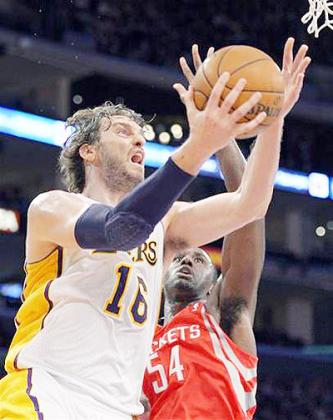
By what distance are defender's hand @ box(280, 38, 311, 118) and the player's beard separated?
71cm

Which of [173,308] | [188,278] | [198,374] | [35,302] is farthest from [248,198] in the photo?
[173,308]

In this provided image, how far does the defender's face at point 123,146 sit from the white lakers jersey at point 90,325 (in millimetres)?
333

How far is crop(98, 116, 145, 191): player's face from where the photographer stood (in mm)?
3373

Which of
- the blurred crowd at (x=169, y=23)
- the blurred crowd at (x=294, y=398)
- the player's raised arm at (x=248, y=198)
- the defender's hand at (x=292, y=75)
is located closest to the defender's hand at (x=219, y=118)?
the player's raised arm at (x=248, y=198)

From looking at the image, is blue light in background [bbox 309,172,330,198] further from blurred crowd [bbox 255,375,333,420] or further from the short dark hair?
the short dark hair

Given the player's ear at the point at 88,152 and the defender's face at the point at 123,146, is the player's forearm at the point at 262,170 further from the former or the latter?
the player's ear at the point at 88,152

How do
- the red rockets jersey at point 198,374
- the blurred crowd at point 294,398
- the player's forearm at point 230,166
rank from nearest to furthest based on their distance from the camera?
the red rockets jersey at point 198,374 < the player's forearm at point 230,166 < the blurred crowd at point 294,398

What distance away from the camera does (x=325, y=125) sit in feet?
73.4

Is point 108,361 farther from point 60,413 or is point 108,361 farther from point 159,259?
point 159,259

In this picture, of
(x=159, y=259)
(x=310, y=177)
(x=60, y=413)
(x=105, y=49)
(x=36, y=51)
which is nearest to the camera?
(x=60, y=413)

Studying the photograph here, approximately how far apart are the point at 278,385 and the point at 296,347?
2.92ft

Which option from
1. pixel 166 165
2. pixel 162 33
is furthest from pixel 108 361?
pixel 162 33

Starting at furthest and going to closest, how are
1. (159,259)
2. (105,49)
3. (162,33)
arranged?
1. (162,33)
2. (105,49)
3. (159,259)

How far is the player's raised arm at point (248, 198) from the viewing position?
292cm
